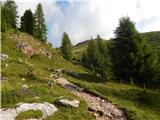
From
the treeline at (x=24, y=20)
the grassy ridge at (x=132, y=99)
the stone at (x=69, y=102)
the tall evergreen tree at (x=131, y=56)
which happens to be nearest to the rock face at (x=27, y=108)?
the stone at (x=69, y=102)

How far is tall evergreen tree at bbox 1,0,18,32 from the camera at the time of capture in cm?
8962

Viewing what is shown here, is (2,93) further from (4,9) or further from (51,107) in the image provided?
(4,9)

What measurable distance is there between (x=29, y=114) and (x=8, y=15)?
6894 cm

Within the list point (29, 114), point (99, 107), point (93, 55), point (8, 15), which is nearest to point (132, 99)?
point (99, 107)

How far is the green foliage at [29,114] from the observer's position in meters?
30.4

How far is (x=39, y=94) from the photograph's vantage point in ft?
120

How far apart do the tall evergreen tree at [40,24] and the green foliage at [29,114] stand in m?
74.6

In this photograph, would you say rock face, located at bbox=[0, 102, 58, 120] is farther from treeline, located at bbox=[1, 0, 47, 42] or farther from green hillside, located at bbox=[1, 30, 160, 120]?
treeline, located at bbox=[1, 0, 47, 42]

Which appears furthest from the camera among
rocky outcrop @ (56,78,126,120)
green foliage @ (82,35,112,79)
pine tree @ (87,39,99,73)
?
pine tree @ (87,39,99,73)

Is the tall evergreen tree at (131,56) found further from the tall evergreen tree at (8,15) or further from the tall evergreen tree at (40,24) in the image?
the tall evergreen tree at (40,24)

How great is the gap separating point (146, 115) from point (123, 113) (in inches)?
86.2

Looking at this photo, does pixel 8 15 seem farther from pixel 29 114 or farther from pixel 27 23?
pixel 29 114

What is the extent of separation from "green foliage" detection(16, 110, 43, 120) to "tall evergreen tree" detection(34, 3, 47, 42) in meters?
74.6

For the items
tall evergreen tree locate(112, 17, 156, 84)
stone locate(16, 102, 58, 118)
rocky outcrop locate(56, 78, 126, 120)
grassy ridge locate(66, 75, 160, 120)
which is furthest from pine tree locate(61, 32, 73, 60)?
stone locate(16, 102, 58, 118)
